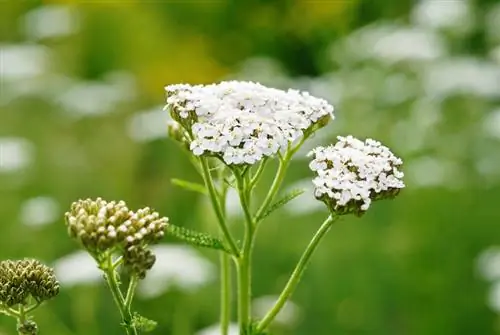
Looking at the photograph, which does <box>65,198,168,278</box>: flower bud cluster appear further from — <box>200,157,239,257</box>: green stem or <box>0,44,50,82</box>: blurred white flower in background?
<box>0,44,50,82</box>: blurred white flower in background

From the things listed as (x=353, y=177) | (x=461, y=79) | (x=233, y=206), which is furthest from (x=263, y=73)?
(x=353, y=177)

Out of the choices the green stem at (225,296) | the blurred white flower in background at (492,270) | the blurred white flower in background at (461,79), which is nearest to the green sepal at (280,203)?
the green stem at (225,296)

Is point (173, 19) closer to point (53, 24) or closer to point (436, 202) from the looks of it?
point (53, 24)

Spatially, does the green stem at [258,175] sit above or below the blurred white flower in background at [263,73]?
below

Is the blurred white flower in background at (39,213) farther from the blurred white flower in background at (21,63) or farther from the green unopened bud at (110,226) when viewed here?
the green unopened bud at (110,226)

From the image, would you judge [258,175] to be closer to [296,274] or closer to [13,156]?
[296,274]

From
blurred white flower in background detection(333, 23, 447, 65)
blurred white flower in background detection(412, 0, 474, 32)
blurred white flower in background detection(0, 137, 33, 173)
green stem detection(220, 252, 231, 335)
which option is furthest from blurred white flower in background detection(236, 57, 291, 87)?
green stem detection(220, 252, 231, 335)
